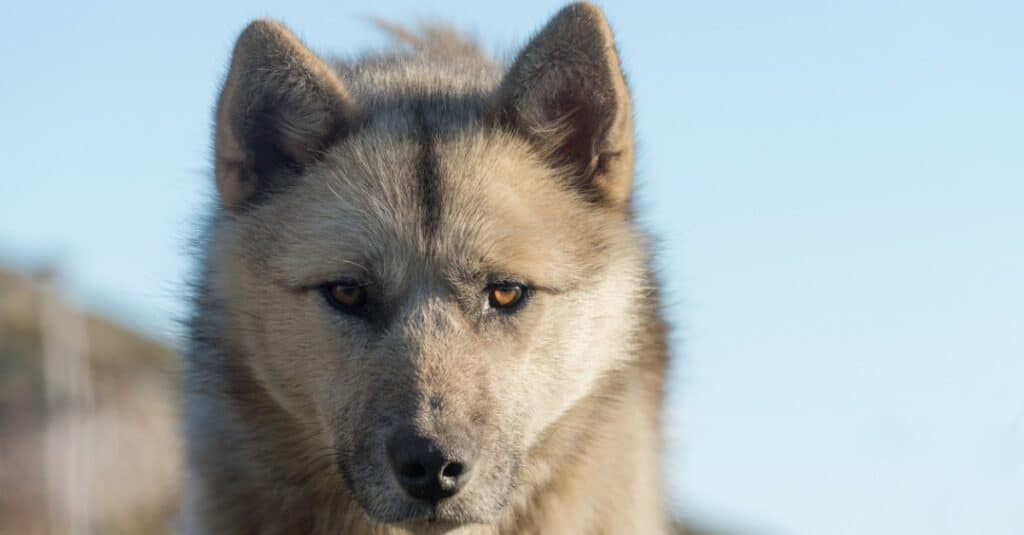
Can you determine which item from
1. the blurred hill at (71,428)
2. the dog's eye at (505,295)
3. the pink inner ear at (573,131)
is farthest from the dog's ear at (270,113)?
the blurred hill at (71,428)

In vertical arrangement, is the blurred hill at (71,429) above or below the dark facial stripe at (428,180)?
below

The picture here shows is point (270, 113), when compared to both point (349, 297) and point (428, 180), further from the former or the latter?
point (349, 297)

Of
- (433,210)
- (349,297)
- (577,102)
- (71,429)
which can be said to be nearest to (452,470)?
(349,297)

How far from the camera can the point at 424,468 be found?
394 cm

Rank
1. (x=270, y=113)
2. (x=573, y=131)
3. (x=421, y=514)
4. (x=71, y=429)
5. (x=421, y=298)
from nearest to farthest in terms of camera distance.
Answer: (x=421, y=514), (x=421, y=298), (x=270, y=113), (x=573, y=131), (x=71, y=429)

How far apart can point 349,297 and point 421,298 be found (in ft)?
0.79

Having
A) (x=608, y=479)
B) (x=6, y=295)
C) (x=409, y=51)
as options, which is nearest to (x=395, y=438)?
(x=608, y=479)

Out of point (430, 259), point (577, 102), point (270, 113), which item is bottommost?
point (430, 259)

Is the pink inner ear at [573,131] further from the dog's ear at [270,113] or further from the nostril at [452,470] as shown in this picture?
the nostril at [452,470]

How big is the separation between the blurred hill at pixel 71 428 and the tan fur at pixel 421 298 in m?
13.0

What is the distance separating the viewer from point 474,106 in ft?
16.0

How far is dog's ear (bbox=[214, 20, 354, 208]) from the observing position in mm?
4570

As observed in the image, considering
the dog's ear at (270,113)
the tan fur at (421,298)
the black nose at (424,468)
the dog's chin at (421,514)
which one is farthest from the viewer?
the dog's ear at (270,113)

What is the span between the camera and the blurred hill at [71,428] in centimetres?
1855
